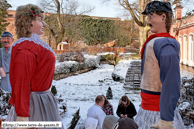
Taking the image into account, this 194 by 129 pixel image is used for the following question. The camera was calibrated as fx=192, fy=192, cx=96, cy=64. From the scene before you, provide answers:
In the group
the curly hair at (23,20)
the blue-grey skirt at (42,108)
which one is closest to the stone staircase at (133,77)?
the blue-grey skirt at (42,108)

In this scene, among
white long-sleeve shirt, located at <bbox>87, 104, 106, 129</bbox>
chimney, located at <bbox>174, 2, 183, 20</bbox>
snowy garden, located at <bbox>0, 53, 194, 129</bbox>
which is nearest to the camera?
white long-sleeve shirt, located at <bbox>87, 104, 106, 129</bbox>

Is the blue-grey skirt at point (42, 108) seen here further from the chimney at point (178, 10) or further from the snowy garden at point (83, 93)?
the chimney at point (178, 10)

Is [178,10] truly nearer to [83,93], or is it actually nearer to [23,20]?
[83,93]

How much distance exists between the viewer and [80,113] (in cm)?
551

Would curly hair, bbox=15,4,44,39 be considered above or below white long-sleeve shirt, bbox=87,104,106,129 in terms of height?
above

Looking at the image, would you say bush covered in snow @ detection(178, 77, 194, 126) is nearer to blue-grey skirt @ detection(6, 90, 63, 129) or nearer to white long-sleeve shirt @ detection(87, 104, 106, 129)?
white long-sleeve shirt @ detection(87, 104, 106, 129)

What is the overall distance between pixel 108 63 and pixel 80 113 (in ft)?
49.4

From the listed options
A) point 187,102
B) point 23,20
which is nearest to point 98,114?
point 187,102

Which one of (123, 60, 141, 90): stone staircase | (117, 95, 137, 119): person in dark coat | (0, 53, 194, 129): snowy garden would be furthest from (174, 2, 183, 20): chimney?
(117, 95, 137, 119): person in dark coat

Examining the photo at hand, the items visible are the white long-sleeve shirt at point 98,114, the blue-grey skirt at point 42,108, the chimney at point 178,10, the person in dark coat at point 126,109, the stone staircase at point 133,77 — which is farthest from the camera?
the chimney at point 178,10

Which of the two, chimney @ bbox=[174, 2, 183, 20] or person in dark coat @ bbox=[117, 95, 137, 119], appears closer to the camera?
person in dark coat @ bbox=[117, 95, 137, 119]

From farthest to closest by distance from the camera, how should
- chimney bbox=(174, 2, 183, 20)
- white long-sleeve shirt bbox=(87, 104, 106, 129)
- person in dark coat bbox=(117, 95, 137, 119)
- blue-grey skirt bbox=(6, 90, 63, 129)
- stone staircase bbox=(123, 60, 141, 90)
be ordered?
chimney bbox=(174, 2, 183, 20) < stone staircase bbox=(123, 60, 141, 90) < person in dark coat bbox=(117, 95, 137, 119) < white long-sleeve shirt bbox=(87, 104, 106, 129) < blue-grey skirt bbox=(6, 90, 63, 129)

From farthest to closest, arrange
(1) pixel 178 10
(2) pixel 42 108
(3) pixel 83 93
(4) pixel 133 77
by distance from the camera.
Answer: (1) pixel 178 10, (4) pixel 133 77, (3) pixel 83 93, (2) pixel 42 108

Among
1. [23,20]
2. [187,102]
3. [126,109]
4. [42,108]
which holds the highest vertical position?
[23,20]
